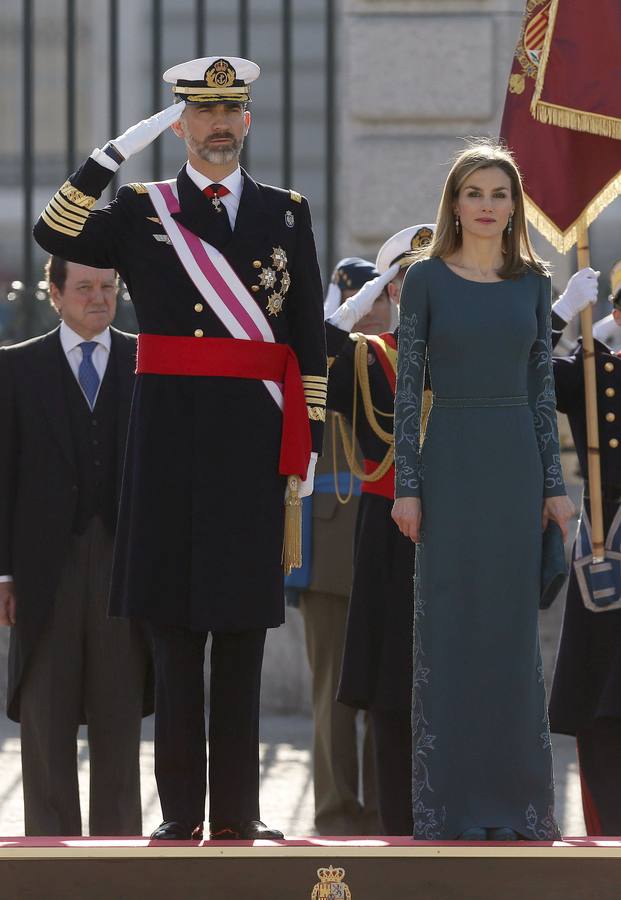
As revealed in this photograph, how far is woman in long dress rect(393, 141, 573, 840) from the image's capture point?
171 inches

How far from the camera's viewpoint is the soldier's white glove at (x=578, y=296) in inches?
199

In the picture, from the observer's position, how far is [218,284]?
4.32 m

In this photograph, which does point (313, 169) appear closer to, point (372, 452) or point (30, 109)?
point (30, 109)

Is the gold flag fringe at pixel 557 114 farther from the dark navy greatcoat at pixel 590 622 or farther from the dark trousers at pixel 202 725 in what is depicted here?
the dark trousers at pixel 202 725

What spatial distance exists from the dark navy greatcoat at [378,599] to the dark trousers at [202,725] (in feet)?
3.21

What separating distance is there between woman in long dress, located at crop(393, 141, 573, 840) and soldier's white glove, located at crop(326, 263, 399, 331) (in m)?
1.16

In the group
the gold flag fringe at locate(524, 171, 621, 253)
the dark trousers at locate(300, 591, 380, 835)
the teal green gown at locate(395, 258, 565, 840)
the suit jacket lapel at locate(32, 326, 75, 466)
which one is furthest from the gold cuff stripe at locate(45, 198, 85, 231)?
the dark trousers at locate(300, 591, 380, 835)

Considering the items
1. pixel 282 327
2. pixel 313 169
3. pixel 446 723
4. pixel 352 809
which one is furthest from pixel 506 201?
pixel 313 169

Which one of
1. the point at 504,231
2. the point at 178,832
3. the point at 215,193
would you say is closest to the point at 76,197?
the point at 215,193

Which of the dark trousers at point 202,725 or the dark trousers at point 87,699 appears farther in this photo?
the dark trousers at point 87,699

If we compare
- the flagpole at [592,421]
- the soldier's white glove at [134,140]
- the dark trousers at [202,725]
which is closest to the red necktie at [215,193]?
the soldier's white glove at [134,140]

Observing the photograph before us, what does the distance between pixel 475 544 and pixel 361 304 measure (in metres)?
1.39

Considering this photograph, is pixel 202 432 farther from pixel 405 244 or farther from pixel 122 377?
pixel 405 244

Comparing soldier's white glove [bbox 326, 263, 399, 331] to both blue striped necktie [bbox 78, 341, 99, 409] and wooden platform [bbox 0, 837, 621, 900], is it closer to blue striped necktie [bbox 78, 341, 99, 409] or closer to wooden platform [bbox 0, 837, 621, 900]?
blue striped necktie [bbox 78, 341, 99, 409]
